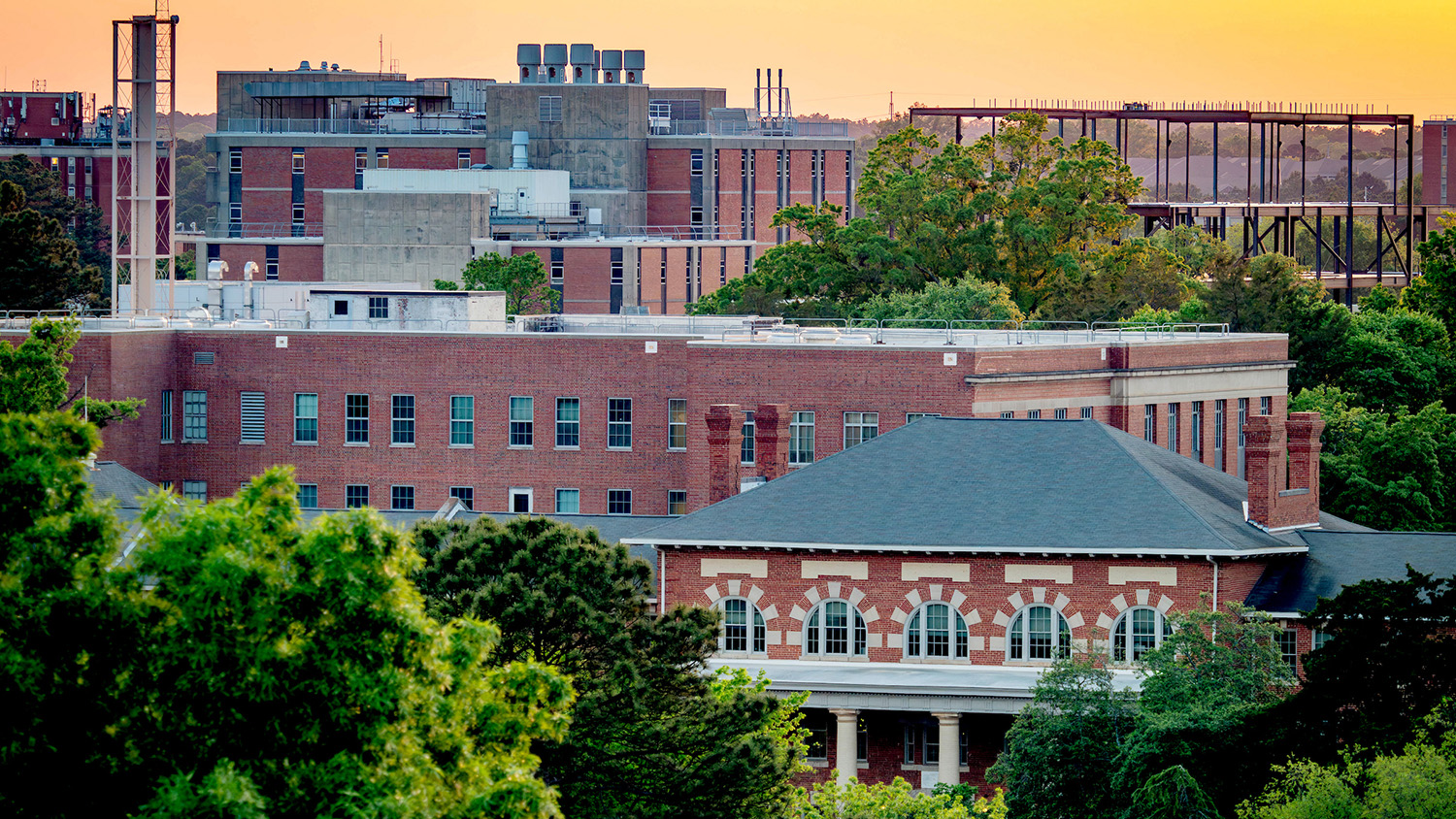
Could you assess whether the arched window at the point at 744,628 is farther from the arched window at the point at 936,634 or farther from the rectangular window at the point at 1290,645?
the rectangular window at the point at 1290,645

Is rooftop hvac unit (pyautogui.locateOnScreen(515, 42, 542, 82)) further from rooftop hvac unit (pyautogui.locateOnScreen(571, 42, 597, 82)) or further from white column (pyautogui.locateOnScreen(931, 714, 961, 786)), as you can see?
white column (pyautogui.locateOnScreen(931, 714, 961, 786))

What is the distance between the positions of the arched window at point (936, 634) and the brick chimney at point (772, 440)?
8.76 metres

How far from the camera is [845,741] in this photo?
56.1 metres

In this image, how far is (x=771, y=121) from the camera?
175 m

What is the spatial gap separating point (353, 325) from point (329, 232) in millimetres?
52167

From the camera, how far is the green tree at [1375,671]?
3906 centimetres

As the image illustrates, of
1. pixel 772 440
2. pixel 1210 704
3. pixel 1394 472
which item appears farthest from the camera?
pixel 1394 472

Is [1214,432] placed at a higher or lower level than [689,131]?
lower

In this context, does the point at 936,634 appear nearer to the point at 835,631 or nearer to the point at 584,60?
the point at 835,631

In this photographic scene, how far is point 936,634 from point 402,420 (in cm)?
2853

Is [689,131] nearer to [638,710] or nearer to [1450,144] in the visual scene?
[1450,144]

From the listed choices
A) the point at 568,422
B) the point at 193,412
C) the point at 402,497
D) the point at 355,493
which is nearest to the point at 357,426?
the point at 355,493

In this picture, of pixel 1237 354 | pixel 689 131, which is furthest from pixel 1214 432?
pixel 689 131

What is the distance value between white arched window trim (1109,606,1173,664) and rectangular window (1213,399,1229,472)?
30.0 m
